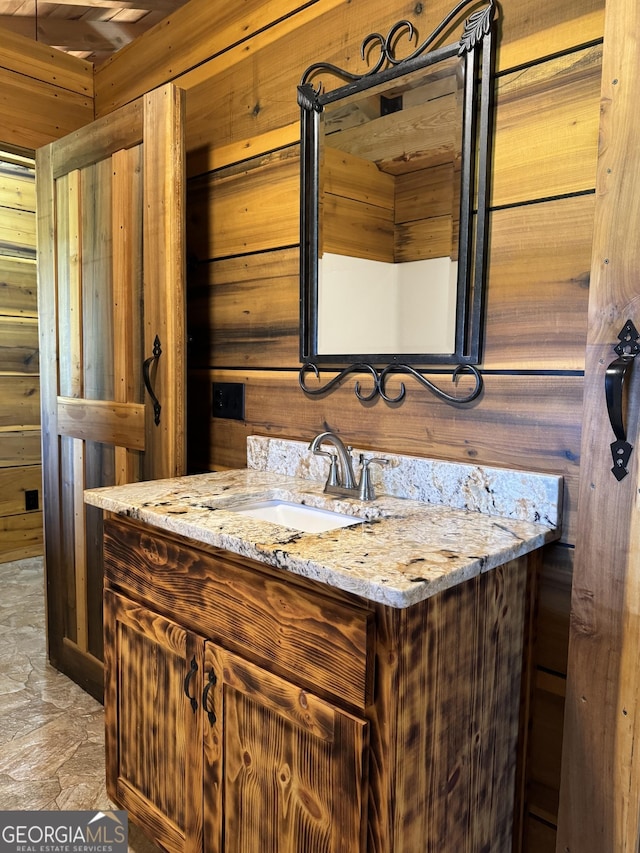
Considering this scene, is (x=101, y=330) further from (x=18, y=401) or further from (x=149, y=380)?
(x=18, y=401)

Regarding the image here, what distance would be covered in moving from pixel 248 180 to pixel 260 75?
291 millimetres

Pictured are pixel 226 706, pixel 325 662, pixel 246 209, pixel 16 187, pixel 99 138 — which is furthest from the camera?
pixel 16 187

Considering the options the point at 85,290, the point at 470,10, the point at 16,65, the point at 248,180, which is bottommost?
the point at 85,290

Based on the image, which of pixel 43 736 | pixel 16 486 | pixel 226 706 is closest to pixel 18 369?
pixel 16 486

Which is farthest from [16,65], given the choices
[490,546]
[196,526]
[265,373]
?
[490,546]

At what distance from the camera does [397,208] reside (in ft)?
4.78

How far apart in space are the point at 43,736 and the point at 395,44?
220cm

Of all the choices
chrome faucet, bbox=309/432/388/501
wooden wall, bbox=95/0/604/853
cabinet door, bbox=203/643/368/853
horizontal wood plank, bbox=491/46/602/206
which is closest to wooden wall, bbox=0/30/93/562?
wooden wall, bbox=95/0/604/853

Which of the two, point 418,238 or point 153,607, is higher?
point 418,238

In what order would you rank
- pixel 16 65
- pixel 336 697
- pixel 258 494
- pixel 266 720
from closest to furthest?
pixel 336 697
pixel 266 720
pixel 258 494
pixel 16 65

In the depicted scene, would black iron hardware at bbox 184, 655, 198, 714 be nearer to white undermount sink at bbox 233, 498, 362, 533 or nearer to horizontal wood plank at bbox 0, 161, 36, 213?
white undermount sink at bbox 233, 498, 362, 533

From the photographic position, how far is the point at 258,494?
152 cm

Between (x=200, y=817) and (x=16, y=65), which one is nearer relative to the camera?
(x=200, y=817)

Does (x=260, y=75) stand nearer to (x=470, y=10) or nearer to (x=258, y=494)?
(x=470, y=10)
